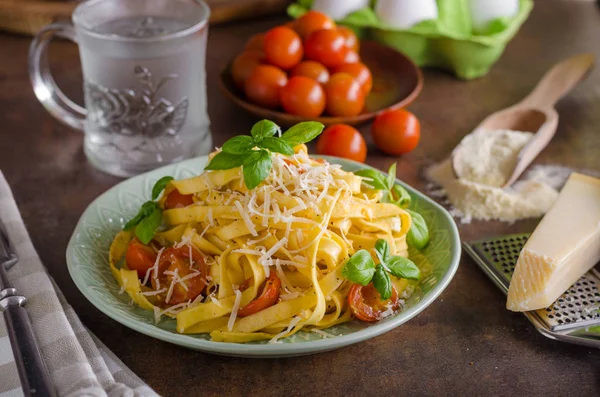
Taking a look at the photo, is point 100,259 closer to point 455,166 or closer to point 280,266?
point 280,266

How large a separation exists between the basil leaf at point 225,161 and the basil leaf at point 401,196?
1.36ft

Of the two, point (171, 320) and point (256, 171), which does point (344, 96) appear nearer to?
point (256, 171)

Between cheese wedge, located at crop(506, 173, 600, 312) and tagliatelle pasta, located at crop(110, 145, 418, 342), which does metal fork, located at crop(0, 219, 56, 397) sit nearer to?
tagliatelle pasta, located at crop(110, 145, 418, 342)

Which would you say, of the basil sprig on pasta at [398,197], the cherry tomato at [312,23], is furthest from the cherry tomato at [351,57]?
the basil sprig on pasta at [398,197]

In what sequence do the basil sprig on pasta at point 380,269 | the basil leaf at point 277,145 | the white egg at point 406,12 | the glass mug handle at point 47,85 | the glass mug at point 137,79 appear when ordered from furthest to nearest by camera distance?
the white egg at point 406,12
the glass mug handle at point 47,85
the glass mug at point 137,79
the basil leaf at point 277,145
the basil sprig on pasta at point 380,269

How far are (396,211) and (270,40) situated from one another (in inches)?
40.7

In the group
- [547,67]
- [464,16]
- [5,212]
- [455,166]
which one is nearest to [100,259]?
[5,212]

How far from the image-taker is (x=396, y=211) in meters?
1.62

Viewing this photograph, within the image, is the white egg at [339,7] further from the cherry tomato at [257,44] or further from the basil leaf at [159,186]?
the basil leaf at [159,186]

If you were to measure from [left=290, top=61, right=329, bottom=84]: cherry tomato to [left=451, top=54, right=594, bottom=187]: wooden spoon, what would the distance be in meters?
0.52

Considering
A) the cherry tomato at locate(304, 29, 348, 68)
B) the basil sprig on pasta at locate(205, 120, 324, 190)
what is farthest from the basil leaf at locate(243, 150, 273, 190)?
the cherry tomato at locate(304, 29, 348, 68)

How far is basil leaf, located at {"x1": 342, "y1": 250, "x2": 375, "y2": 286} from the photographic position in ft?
4.59

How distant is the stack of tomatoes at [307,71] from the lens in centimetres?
228

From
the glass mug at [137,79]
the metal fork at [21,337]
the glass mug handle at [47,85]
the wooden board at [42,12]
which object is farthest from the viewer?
the wooden board at [42,12]
